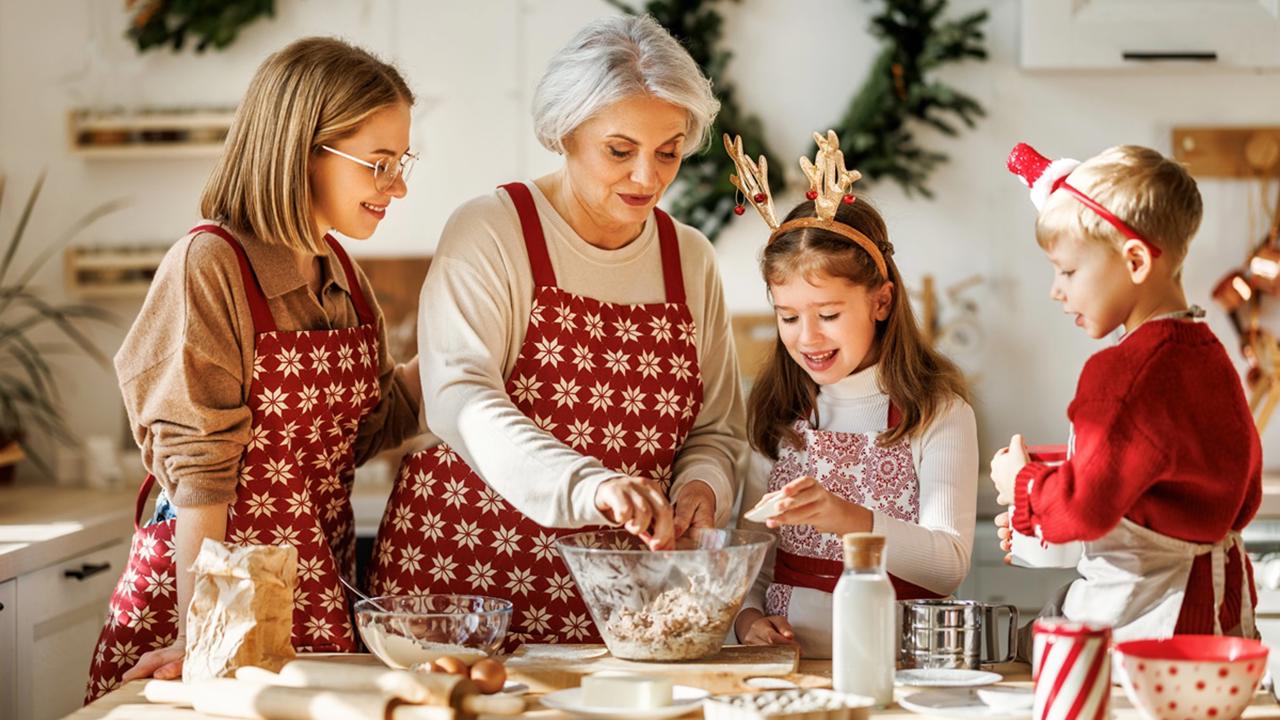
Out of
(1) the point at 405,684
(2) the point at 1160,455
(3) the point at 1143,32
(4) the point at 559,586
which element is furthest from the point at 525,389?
(3) the point at 1143,32

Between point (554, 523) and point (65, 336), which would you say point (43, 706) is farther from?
point (554, 523)

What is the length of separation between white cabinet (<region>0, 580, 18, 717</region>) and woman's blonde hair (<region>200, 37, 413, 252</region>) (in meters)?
1.07

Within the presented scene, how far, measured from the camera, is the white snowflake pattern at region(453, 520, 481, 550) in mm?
1756

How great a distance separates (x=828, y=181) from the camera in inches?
70.7

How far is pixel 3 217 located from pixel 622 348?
227 centimetres

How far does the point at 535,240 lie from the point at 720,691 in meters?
0.67

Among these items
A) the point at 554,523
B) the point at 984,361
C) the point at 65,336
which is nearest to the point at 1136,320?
the point at 554,523

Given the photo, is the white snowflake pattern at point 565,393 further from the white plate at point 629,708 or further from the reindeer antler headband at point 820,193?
the white plate at point 629,708

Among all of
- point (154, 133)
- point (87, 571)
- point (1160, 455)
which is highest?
point (154, 133)

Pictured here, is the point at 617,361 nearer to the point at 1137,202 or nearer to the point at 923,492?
the point at 923,492

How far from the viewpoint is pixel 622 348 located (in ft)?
5.87

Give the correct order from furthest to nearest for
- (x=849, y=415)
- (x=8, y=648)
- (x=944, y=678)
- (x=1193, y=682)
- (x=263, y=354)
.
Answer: (x=8, y=648), (x=849, y=415), (x=263, y=354), (x=944, y=678), (x=1193, y=682)

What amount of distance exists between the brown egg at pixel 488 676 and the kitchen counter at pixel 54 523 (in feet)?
4.58

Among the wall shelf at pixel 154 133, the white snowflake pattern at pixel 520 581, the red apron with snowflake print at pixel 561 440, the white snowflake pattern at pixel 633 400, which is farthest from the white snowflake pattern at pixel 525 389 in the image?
the wall shelf at pixel 154 133
